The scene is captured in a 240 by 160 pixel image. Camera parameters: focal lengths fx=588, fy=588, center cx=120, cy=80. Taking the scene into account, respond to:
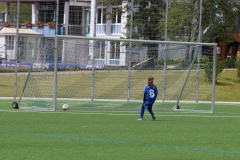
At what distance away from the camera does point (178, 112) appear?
1956cm

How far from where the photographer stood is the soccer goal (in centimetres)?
2145

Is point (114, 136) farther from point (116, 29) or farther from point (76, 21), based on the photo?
point (116, 29)

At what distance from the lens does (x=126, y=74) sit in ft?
76.3

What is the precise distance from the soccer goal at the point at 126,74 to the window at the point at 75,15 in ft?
5.88

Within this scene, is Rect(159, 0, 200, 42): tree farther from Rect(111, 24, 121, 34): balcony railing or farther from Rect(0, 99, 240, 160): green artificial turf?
Rect(0, 99, 240, 160): green artificial turf

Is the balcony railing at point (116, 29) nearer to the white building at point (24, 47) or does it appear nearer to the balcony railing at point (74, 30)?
the balcony railing at point (74, 30)

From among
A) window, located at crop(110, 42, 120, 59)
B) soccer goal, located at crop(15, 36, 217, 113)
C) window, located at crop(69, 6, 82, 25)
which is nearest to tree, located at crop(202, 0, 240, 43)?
window, located at crop(69, 6, 82, 25)

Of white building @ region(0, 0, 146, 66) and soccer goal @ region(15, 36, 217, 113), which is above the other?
white building @ region(0, 0, 146, 66)

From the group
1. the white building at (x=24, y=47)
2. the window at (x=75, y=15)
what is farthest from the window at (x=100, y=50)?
the white building at (x=24, y=47)

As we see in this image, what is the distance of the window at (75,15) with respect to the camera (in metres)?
24.1

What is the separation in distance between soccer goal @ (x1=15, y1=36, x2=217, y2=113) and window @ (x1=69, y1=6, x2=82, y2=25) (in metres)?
1.79

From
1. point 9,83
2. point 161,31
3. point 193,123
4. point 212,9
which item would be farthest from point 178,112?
point 212,9

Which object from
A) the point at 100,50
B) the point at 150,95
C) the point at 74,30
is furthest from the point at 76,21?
the point at 150,95

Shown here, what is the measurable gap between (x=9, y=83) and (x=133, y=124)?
14205 mm
